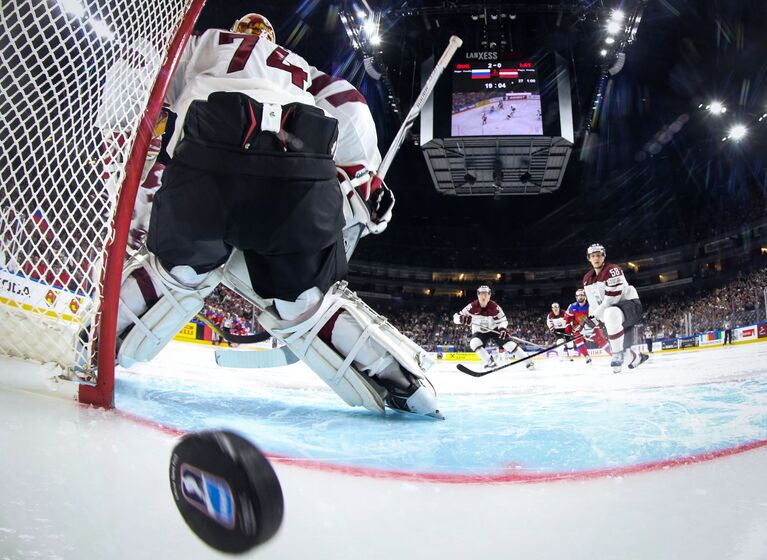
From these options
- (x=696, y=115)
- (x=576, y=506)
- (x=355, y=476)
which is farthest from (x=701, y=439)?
(x=696, y=115)

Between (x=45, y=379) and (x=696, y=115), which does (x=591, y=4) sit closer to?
(x=696, y=115)

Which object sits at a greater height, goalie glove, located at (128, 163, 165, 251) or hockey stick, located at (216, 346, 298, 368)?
goalie glove, located at (128, 163, 165, 251)

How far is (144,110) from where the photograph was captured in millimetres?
1014

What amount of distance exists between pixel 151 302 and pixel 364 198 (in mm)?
627

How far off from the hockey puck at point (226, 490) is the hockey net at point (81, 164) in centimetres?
67

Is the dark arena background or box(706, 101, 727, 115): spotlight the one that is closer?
the dark arena background

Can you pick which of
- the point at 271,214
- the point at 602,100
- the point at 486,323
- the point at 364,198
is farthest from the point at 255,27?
the point at 602,100

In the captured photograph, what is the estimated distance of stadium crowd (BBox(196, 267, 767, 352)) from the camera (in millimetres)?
6322

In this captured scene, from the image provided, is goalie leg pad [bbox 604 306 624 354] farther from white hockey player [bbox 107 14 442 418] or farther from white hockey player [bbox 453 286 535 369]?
white hockey player [bbox 107 14 442 418]

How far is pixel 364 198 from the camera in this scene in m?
1.37

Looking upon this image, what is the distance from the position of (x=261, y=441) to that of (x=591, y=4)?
6.02 meters

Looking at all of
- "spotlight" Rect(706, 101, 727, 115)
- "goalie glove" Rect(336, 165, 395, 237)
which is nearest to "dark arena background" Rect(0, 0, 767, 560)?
"goalie glove" Rect(336, 165, 395, 237)

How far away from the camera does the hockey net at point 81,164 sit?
0.98m

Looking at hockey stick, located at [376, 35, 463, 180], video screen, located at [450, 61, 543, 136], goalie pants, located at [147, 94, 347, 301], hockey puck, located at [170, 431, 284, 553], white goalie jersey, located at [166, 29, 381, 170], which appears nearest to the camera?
hockey puck, located at [170, 431, 284, 553]
